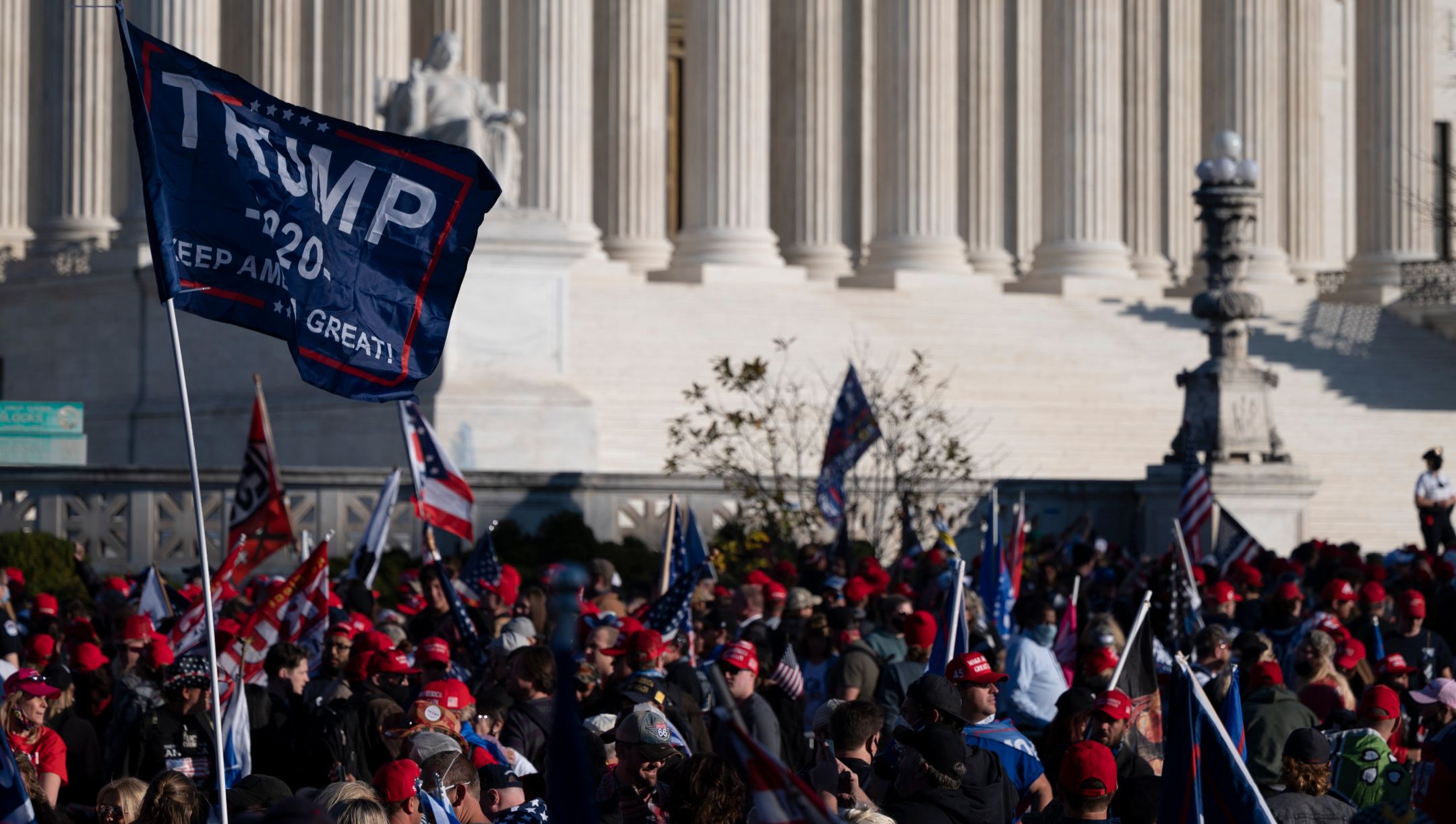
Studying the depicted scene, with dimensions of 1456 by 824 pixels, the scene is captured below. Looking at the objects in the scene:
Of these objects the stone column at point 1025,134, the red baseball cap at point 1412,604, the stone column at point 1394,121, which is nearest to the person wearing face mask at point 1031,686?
the red baseball cap at point 1412,604

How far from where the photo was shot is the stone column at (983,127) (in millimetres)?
52250

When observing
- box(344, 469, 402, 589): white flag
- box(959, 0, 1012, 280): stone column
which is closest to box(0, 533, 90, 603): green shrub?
box(344, 469, 402, 589): white flag


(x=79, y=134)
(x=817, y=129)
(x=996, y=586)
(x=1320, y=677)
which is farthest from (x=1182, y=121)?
(x=1320, y=677)

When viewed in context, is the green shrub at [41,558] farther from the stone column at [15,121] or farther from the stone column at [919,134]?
the stone column at [919,134]

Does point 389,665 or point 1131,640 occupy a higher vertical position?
point 1131,640

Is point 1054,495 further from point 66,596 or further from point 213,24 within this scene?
point 213,24

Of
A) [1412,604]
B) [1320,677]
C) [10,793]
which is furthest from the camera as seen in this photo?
[1412,604]

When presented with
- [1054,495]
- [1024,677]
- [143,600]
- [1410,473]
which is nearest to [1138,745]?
[1024,677]

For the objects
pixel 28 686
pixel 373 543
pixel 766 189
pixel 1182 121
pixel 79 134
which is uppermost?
pixel 1182 121

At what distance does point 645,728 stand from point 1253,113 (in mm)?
46255

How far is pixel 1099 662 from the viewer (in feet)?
40.9

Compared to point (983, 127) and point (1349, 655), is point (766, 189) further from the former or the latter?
point (1349, 655)

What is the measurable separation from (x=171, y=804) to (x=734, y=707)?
306 centimetres

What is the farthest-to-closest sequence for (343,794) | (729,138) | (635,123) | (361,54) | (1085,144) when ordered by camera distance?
(1085,144) < (635,123) < (729,138) < (361,54) < (343,794)
